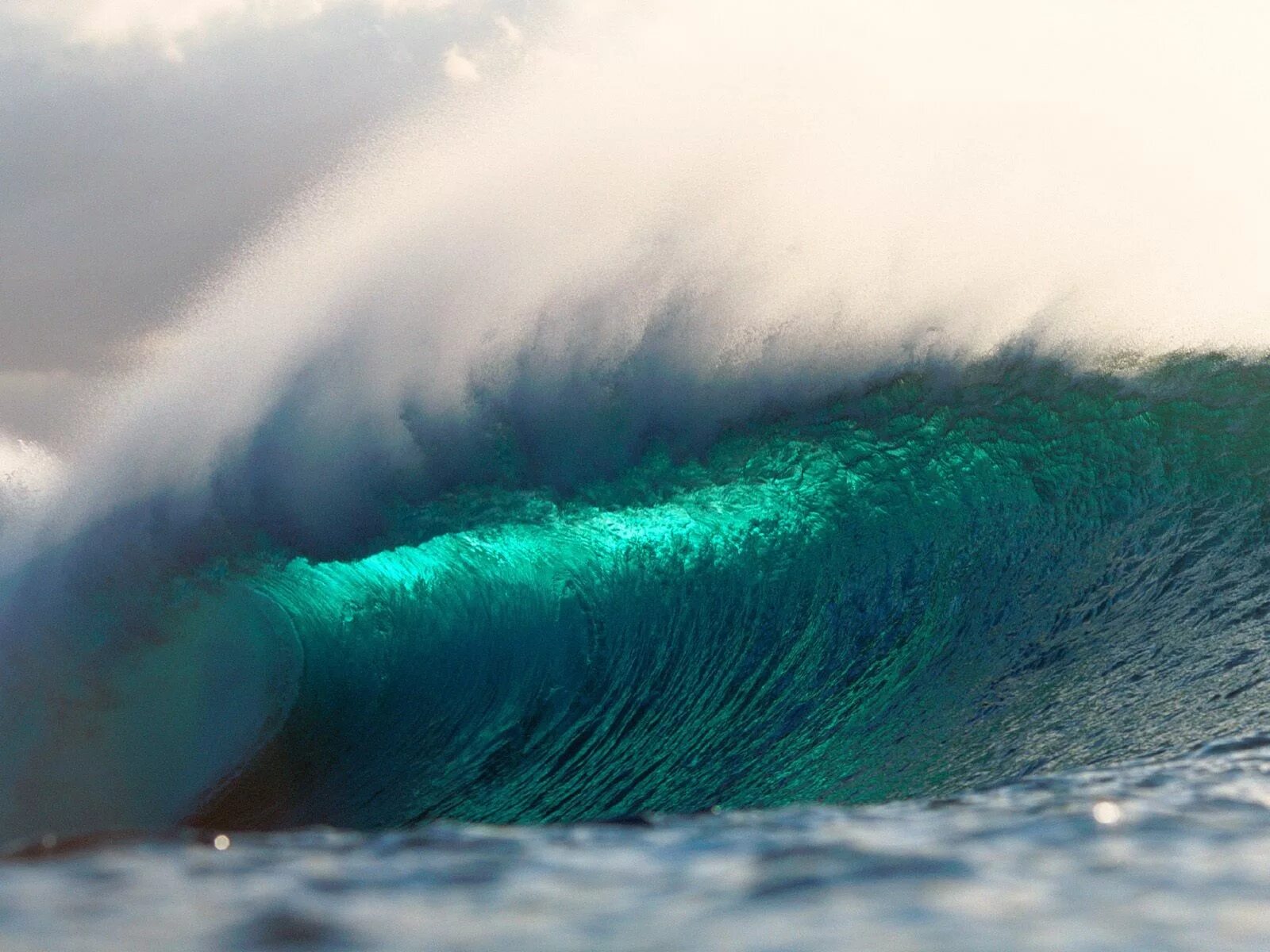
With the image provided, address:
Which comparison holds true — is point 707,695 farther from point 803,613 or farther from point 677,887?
point 677,887

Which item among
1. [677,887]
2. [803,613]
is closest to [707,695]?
[803,613]

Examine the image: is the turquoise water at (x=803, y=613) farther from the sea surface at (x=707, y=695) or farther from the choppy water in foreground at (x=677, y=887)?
the choppy water in foreground at (x=677, y=887)

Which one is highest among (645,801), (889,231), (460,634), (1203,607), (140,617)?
(889,231)

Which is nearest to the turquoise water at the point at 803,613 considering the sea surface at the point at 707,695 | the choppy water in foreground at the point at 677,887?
the sea surface at the point at 707,695

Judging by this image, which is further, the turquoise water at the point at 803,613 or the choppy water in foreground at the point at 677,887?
the turquoise water at the point at 803,613

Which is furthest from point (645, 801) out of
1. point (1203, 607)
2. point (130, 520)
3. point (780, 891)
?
point (130, 520)

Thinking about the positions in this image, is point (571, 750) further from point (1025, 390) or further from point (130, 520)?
point (130, 520)

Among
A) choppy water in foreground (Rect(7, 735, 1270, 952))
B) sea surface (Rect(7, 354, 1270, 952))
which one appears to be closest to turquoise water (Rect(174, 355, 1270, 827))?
sea surface (Rect(7, 354, 1270, 952))

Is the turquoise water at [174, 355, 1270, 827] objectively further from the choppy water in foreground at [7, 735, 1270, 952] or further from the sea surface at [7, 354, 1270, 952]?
the choppy water in foreground at [7, 735, 1270, 952]
